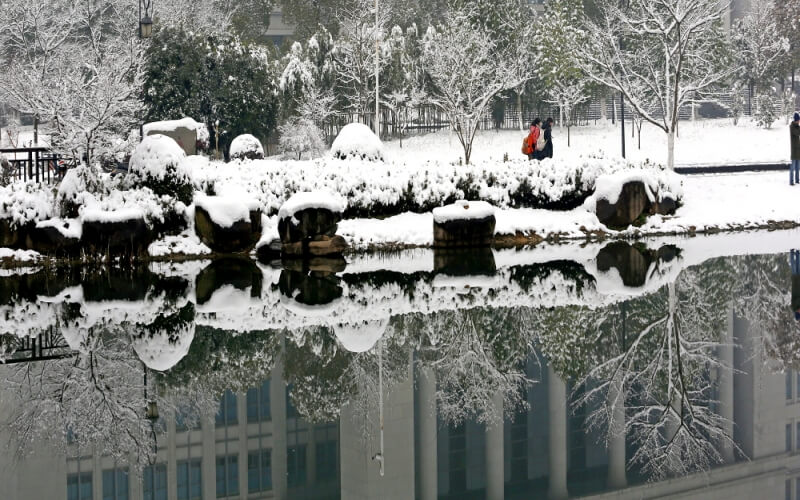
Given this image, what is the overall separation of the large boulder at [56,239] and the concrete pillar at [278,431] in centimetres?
947

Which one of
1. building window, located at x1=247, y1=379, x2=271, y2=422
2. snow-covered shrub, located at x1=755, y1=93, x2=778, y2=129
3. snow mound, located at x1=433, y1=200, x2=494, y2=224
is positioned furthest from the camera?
snow-covered shrub, located at x1=755, y1=93, x2=778, y2=129

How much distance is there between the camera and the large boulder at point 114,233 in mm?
19641

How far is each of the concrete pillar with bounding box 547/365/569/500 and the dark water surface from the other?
1.2 inches

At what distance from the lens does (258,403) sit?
9781 millimetres

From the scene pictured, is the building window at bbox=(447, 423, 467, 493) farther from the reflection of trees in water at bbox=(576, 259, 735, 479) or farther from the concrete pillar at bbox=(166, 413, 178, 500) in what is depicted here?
the concrete pillar at bbox=(166, 413, 178, 500)

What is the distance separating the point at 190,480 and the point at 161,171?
13.6 m

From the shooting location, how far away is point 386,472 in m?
8.30

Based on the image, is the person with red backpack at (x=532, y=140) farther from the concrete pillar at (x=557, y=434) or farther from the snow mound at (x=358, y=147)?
the concrete pillar at (x=557, y=434)

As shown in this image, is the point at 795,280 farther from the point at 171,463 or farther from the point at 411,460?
the point at 171,463

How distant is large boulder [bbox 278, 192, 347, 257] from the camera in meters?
20.2

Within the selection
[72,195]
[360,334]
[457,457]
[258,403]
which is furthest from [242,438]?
[72,195]

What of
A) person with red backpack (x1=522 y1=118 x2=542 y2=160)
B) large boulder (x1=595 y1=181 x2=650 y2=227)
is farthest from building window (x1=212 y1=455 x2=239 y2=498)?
person with red backpack (x1=522 y1=118 x2=542 y2=160)

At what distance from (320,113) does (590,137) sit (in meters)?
12.4

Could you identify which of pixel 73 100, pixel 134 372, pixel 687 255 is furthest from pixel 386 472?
pixel 73 100
